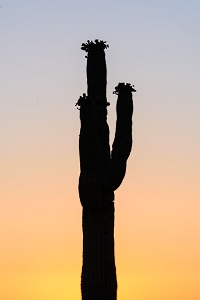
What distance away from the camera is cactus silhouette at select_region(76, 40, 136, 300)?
24438 mm

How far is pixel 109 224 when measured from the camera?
82.3 ft

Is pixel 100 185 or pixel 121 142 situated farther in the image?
pixel 100 185

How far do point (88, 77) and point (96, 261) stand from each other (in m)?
4.51

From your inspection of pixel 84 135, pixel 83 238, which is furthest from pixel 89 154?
pixel 83 238

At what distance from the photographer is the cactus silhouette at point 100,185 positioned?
2444 centimetres

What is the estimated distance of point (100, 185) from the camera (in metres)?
24.9

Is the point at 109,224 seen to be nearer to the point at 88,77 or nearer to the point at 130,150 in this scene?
the point at 130,150

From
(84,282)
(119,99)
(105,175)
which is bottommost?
(84,282)

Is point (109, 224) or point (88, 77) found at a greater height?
point (88, 77)

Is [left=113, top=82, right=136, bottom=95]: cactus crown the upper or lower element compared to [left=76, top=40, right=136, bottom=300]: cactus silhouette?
upper

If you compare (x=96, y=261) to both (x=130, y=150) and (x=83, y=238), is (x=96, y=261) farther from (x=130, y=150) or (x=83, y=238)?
(x=130, y=150)

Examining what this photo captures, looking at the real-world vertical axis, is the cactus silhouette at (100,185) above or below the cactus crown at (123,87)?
below

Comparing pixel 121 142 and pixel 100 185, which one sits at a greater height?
pixel 121 142

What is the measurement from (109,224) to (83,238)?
0.70 meters
